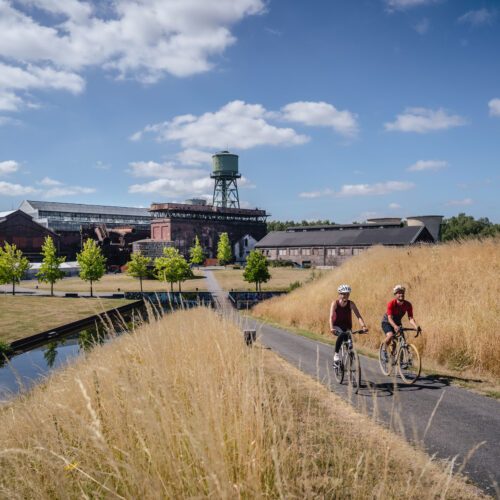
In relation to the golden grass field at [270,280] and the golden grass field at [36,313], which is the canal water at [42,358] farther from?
the golden grass field at [270,280]

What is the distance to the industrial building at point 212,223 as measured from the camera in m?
85.8

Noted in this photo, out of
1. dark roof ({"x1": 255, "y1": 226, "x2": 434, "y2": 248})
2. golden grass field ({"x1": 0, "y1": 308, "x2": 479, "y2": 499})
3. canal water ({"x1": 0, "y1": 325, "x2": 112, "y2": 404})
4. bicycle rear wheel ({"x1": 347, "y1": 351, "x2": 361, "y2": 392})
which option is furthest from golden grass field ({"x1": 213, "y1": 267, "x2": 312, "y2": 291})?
golden grass field ({"x1": 0, "y1": 308, "x2": 479, "y2": 499})

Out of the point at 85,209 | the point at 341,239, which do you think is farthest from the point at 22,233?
the point at 341,239

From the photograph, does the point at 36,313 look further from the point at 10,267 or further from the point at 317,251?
the point at 317,251

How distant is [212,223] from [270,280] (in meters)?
34.4

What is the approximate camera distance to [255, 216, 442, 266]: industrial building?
72625 millimetres

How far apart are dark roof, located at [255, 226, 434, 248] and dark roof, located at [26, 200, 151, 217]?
4169 cm

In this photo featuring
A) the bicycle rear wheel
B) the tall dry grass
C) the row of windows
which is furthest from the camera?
the row of windows

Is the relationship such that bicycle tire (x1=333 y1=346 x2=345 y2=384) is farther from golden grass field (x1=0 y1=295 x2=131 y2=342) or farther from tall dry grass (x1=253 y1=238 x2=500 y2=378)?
golden grass field (x1=0 y1=295 x2=131 y2=342)

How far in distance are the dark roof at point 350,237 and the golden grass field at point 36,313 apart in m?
44.9

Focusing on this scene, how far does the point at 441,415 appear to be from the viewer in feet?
25.4

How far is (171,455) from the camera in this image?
3.65m

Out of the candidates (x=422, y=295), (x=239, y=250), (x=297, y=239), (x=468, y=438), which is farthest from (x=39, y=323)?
(x=239, y=250)

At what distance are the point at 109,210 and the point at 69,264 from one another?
3641 cm
